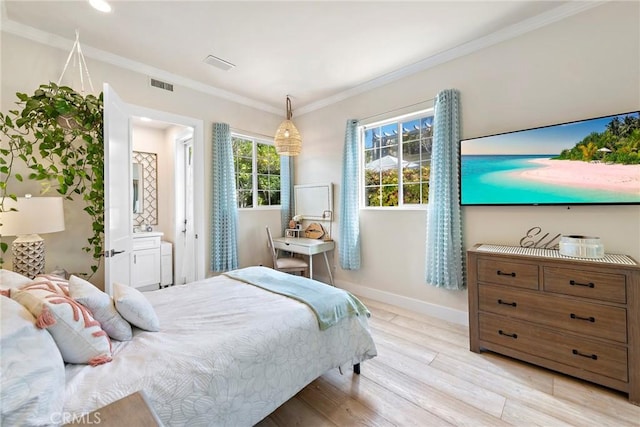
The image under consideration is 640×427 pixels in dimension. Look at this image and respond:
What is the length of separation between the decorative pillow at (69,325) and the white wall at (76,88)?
1573 mm

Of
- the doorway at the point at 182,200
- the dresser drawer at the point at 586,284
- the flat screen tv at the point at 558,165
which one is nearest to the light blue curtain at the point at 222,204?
the doorway at the point at 182,200

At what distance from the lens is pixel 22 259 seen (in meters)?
2.00

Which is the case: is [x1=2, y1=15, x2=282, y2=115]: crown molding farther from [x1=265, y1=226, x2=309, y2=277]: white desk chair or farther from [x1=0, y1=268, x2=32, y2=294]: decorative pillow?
[x1=0, y1=268, x2=32, y2=294]: decorative pillow

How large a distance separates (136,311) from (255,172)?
116 inches

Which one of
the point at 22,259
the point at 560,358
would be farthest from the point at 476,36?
the point at 22,259

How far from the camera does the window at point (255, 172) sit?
13.0ft

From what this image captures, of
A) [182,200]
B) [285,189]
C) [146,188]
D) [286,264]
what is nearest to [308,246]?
[286,264]

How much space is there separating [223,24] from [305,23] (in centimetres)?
71

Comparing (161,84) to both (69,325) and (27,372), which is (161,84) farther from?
(27,372)

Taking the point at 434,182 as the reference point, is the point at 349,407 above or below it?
below

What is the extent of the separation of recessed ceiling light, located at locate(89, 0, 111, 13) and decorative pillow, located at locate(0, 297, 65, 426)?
7.12 feet

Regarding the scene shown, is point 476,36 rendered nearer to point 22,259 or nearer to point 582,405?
point 582,405

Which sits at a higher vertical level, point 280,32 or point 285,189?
point 280,32

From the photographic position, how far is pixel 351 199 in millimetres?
3588
